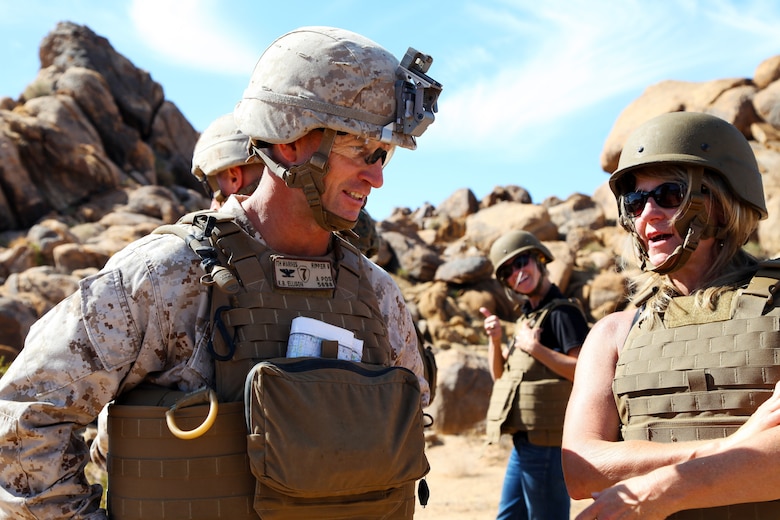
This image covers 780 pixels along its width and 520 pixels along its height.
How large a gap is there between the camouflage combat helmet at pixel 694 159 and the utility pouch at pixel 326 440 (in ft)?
3.78

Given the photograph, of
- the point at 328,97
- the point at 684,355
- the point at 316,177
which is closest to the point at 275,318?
the point at 316,177

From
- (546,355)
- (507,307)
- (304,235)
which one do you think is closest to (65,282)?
(507,307)

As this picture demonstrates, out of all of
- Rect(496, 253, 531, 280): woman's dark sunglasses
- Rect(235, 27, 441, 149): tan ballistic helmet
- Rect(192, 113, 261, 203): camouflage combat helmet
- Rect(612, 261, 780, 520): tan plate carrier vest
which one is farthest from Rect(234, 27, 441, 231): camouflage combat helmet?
Rect(496, 253, 531, 280): woman's dark sunglasses

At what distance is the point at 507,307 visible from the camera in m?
24.0

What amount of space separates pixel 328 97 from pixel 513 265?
3.81 m

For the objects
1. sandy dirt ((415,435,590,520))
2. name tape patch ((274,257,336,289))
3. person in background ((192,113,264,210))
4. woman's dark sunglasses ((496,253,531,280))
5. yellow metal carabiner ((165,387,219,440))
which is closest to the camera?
yellow metal carabiner ((165,387,219,440))

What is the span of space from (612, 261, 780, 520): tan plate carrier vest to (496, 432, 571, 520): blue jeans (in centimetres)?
242

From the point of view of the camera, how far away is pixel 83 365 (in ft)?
6.45

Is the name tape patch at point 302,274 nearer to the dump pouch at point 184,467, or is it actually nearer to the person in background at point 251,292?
the person in background at point 251,292

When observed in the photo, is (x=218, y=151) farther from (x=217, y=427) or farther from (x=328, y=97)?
Result: (x=217, y=427)

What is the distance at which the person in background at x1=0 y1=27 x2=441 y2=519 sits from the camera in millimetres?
1949

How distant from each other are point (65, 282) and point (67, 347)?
59.5ft

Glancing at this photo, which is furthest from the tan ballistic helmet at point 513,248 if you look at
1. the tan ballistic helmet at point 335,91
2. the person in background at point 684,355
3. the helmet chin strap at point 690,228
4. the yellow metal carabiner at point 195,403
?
the yellow metal carabiner at point 195,403

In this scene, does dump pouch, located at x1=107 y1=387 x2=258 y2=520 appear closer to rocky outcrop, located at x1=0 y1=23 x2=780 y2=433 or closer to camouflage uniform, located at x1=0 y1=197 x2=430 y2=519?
camouflage uniform, located at x1=0 y1=197 x2=430 y2=519
